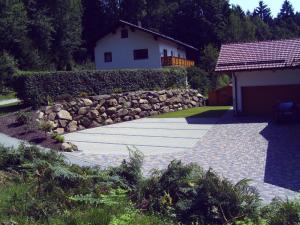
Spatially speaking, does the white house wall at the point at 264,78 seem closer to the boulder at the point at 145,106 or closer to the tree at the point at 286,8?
the boulder at the point at 145,106

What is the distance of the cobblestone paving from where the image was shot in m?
11.3

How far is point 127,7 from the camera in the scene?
69812mm

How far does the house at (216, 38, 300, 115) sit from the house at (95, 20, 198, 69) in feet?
57.0

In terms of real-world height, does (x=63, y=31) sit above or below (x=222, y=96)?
above

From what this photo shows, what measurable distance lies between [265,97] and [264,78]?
1177 mm

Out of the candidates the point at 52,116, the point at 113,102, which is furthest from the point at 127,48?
the point at 52,116

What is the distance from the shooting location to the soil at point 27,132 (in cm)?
1691

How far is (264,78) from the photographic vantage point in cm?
2744

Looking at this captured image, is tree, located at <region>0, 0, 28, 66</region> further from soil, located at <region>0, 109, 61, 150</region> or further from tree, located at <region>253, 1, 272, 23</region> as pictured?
tree, located at <region>253, 1, 272, 23</region>

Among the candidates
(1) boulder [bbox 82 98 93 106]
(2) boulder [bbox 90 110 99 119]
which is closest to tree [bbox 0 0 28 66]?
(1) boulder [bbox 82 98 93 106]

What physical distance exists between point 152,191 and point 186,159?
7.32 m

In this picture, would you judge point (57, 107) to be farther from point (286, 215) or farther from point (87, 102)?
point (286, 215)

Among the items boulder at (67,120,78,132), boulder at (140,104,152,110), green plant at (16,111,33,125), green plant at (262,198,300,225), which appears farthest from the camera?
boulder at (140,104,152,110)

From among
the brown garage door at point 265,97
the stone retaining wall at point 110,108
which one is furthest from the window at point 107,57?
the brown garage door at point 265,97
